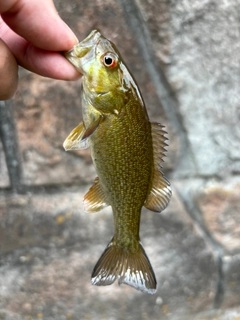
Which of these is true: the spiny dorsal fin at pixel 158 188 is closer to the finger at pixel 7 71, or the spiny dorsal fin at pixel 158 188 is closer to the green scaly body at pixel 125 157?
the green scaly body at pixel 125 157

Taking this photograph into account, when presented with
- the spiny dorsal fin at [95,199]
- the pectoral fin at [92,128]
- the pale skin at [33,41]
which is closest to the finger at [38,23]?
the pale skin at [33,41]

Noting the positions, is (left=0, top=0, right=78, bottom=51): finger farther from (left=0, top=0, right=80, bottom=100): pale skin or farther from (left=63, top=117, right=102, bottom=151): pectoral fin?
(left=63, top=117, right=102, bottom=151): pectoral fin

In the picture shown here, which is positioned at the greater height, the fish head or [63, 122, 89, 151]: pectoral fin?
the fish head

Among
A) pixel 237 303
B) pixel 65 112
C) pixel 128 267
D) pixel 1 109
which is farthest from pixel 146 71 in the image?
pixel 237 303

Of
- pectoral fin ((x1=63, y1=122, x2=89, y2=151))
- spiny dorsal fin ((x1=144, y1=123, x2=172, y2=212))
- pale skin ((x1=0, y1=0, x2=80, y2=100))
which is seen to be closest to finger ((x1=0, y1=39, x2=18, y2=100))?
pale skin ((x1=0, y1=0, x2=80, y2=100))

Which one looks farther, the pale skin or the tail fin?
the tail fin
